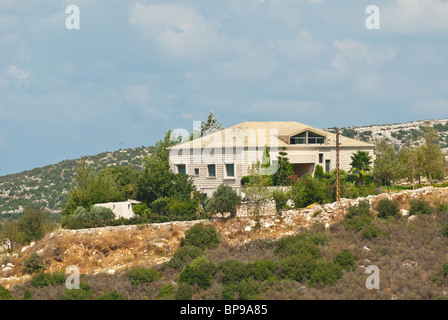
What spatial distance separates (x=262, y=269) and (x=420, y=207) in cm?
1371

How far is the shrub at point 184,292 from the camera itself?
2577cm

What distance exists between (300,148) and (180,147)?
415 inches

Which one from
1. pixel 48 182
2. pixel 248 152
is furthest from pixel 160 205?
pixel 48 182

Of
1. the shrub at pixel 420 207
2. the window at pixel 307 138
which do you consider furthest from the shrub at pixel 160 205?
the shrub at pixel 420 207

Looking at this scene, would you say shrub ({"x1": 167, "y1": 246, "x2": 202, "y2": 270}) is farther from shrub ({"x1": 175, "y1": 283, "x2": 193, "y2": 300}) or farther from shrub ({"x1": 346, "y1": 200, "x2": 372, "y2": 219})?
shrub ({"x1": 346, "y1": 200, "x2": 372, "y2": 219})

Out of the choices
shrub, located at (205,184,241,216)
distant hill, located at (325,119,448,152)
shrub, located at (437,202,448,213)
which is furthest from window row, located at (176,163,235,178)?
distant hill, located at (325,119,448,152)

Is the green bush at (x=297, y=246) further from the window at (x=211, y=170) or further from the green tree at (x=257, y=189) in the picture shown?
the window at (x=211, y=170)

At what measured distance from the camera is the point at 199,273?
91.5ft

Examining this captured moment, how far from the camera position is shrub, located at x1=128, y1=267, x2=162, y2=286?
93.1ft

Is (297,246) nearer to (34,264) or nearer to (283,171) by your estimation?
(283,171)

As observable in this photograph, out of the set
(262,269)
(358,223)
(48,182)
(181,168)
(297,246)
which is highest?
(181,168)

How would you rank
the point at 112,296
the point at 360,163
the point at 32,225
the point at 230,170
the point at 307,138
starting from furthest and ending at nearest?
the point at 32,225 → the point at 360,163 → the point at 307,138 → the point at 230,170 → the point at 112,296
